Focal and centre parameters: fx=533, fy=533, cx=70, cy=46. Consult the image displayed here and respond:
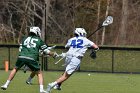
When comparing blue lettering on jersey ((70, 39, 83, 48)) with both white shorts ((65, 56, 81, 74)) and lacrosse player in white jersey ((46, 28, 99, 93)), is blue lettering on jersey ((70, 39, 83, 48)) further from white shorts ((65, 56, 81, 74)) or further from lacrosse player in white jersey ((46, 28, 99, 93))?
white shorts ((65, 56, 81, 74))

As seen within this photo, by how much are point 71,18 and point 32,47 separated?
29684 millimetres

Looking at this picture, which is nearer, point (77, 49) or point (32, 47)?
point (32, 47)

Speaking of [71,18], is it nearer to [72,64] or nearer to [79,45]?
[79,45]

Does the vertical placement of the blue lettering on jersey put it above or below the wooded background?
below

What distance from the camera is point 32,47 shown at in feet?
47.1

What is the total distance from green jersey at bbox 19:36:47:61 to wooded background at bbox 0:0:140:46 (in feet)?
85.0

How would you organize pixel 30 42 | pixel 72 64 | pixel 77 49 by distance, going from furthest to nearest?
pixel 77 49, pixel 72 64, pixel 30 42

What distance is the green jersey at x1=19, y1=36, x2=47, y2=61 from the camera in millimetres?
14352

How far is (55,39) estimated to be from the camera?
39.9 meters

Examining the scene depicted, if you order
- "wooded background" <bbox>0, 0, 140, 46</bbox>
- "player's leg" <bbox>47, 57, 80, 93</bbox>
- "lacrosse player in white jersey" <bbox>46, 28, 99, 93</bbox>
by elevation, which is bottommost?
"player's leg" <bbox>47, 57, 80, 93</bbox>

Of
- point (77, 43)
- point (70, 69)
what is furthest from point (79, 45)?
point (70, 69)

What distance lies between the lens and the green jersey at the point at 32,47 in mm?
14352

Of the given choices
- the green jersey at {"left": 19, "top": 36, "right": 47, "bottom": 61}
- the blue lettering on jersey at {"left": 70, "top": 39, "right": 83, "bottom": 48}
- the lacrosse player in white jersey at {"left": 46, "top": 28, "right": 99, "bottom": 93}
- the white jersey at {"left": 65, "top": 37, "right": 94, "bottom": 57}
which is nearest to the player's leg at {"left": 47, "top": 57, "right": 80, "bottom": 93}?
the lacrosse player in white jersey at {"left": 46, "top": 28, "right": 99, "bottom": 93}

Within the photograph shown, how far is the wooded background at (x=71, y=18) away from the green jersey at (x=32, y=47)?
2592cm
